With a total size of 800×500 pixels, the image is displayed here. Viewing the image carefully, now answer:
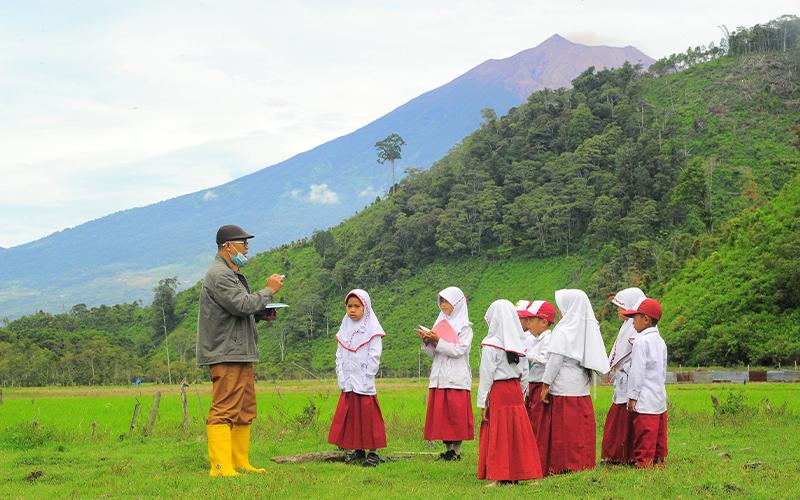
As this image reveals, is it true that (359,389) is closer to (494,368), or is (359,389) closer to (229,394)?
(229,394)

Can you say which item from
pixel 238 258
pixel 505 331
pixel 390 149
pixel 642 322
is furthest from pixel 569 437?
pixel 390 149

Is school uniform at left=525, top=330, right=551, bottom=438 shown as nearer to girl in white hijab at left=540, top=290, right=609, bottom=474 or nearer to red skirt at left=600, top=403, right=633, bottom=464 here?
girl in white hijab at left=540, top=290, right=609, bottom=474

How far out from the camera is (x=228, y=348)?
873 centimetres

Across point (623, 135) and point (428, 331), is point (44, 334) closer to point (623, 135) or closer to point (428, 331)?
point (623, 135)

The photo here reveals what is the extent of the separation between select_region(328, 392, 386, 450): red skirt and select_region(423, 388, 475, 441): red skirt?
757mm

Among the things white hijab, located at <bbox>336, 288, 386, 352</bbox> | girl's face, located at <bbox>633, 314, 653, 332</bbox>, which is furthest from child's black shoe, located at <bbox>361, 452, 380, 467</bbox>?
girl's face, located at <bbox>633, 314, 653, 332</bbox>

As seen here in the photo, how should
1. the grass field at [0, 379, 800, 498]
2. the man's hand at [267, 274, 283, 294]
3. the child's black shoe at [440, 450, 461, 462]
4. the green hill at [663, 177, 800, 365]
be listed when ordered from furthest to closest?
the green hill at [663, 177, 800, 365]
the child's black shoe at [440, 450, 461, 462]
the man's hand at [267, 274, 283, 294]
the grass field at [0, 379, 800, 498]

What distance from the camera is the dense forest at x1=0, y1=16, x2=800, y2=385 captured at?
49562 mm

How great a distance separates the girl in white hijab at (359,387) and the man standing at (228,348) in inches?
54.2

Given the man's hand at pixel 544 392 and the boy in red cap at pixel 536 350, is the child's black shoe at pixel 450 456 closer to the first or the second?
the boy in red cap at pixel 536 350

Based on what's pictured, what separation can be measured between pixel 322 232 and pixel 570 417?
210 feet

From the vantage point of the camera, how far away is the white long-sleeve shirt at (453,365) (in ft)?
34.0

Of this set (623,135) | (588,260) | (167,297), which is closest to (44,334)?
(167,297)

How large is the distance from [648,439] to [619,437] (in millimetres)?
524
